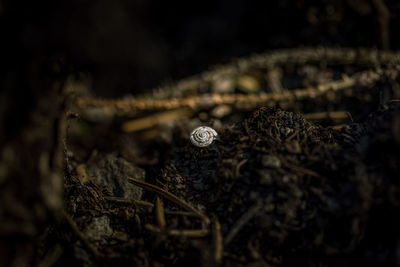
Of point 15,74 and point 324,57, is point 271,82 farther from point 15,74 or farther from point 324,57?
point 15,74

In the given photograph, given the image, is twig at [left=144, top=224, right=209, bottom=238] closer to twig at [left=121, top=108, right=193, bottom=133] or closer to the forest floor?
the forest floor

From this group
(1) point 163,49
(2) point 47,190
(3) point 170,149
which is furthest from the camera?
(1) point 163,49

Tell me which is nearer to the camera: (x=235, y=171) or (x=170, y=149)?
(x=235, y=171)

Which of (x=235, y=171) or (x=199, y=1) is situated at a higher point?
(x=199, y=1)

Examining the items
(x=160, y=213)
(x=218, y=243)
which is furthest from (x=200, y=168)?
(x=218, y=243)

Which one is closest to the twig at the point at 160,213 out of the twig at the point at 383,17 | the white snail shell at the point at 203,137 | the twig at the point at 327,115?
the white snail shell at the point at 203,137

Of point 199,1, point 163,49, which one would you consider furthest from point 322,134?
point 199,1

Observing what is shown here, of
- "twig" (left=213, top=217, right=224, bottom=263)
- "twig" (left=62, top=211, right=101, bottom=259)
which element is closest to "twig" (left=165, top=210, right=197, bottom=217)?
"twig" (left=213, top=217, right=224, bottom=263)
